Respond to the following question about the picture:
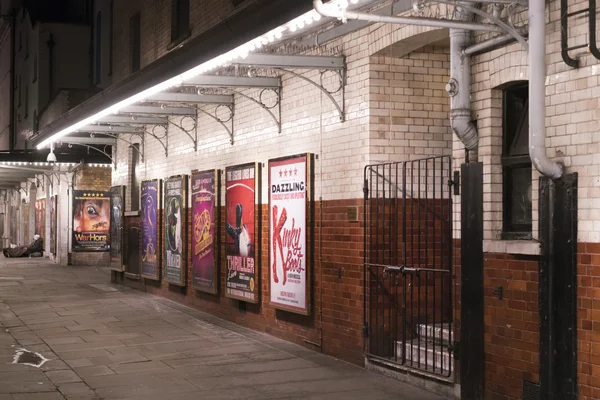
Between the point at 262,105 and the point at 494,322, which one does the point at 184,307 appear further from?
the point at 494,322

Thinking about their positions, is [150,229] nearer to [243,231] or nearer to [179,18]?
[179,18]

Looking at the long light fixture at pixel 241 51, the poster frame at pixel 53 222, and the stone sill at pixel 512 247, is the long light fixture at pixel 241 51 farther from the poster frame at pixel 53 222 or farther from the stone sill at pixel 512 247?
the poster frame at pixel 53 222

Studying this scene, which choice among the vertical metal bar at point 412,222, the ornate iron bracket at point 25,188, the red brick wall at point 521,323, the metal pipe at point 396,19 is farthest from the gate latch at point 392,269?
the ornate iron bracket at point 25,188

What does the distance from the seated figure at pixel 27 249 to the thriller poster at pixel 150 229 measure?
1847 cm

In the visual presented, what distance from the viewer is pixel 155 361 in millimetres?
10953

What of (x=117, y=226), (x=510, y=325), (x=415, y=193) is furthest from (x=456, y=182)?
(x=117, y=226)

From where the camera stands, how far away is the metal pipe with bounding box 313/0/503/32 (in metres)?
6.98

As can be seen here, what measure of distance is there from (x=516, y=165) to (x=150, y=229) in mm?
12845

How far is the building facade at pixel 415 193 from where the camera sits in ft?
23.5

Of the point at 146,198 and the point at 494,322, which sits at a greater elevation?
the point at 146,198

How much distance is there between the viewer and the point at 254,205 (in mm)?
13547

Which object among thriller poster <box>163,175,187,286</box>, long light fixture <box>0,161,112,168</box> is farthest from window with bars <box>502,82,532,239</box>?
long light fixture <box>0,161,112,168</box>

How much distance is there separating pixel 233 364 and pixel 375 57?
4355 millimetres

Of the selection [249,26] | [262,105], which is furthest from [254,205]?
[249,26]
